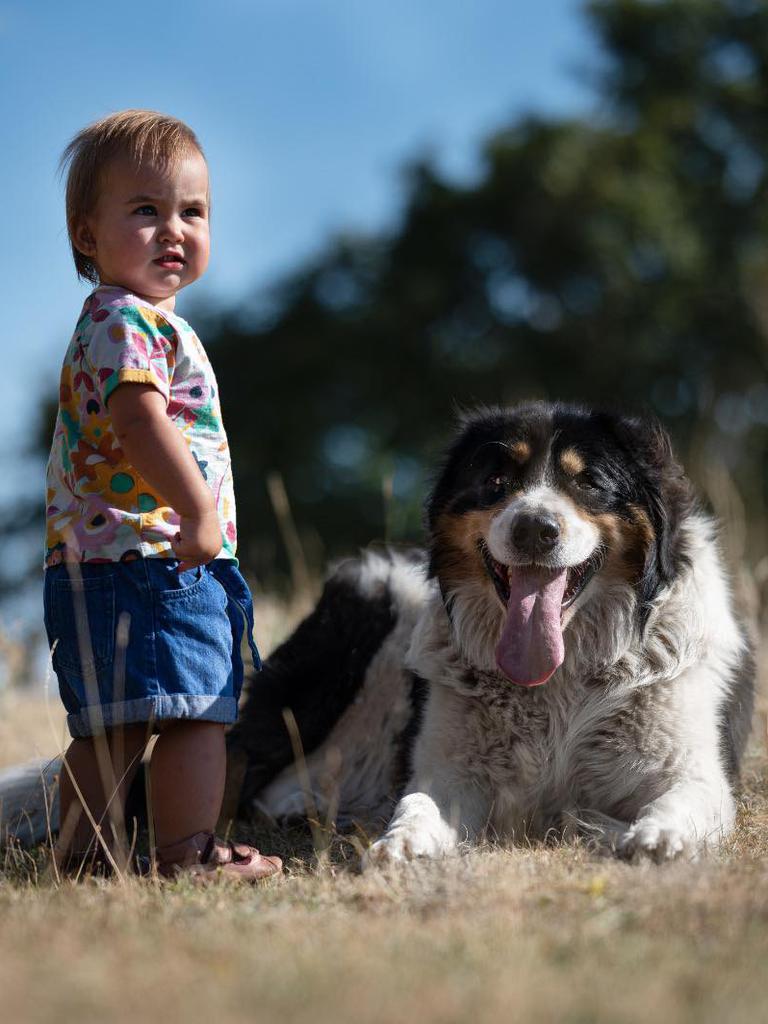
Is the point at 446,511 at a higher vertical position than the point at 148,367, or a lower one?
lower

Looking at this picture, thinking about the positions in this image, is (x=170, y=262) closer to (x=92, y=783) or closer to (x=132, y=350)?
(x=132, y=350)

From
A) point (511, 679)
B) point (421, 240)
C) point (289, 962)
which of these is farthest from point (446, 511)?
point (421, 240)

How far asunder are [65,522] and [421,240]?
82.6ft

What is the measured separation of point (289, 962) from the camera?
93.7 inches

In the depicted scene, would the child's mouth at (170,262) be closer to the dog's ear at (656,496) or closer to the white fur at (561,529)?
the white fur at (561,529)

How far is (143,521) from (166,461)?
0.74 ft

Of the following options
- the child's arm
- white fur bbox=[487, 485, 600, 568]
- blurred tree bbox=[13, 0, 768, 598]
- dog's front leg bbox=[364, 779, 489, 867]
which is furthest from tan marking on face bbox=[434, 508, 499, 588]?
blurred tree bbox=[13, 0, 768, 598]

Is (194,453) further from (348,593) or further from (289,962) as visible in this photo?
(348,593)

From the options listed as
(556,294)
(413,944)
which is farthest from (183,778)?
(556,294)

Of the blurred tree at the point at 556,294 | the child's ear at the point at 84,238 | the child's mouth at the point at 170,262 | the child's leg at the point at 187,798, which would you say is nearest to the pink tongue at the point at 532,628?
the child's leg at the point at 187,798

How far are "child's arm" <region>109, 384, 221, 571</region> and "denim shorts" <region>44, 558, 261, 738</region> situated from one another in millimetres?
172

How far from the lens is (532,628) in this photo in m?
3.84

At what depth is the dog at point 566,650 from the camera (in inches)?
148

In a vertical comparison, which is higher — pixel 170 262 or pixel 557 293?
pixel 557 293
